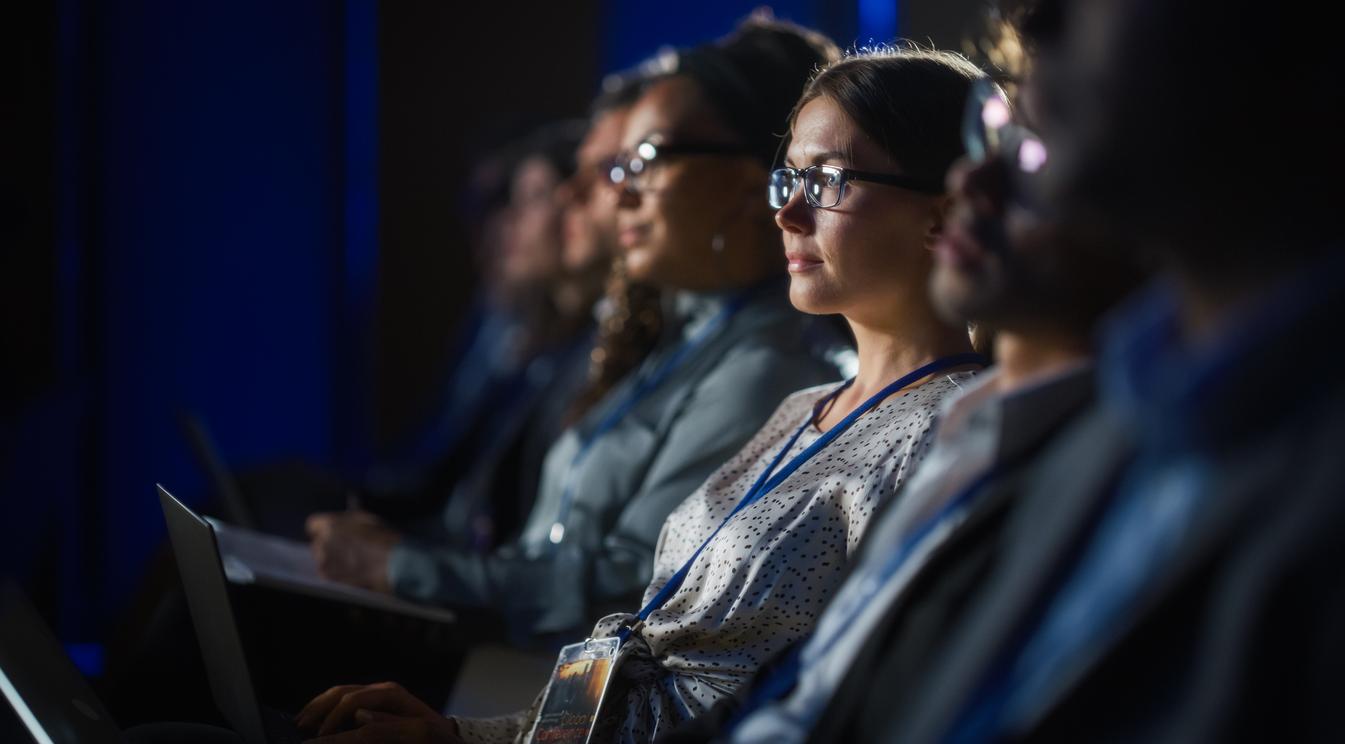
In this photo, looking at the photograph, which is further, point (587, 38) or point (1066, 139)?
point (587, 38)

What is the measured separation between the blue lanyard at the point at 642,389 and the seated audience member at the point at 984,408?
1254 mm

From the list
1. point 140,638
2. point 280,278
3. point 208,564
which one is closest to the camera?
point 208,564

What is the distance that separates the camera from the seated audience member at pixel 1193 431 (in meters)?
0.64

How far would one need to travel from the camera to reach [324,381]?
5.24 meters

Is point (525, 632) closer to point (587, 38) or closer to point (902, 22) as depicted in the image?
point (902, 22)

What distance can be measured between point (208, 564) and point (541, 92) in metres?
4.30

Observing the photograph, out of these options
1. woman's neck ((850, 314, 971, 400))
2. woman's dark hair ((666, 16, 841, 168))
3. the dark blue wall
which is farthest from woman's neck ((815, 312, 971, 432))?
the dark blue wall

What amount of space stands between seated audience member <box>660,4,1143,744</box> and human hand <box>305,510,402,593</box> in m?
1.32

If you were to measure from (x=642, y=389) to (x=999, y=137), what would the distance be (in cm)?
142

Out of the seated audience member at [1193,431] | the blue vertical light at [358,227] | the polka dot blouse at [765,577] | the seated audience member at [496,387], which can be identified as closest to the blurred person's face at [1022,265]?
the seated audience member at [1193,431]

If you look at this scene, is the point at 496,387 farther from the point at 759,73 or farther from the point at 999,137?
the point at 999,137

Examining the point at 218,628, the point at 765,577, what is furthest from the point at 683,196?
the point at 218,628

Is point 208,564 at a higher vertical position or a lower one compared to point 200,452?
higher

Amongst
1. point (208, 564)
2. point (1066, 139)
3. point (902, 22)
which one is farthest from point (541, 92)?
point (1066, 139)
